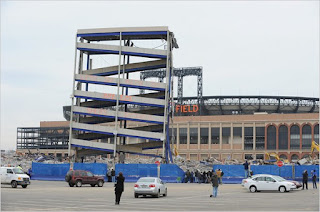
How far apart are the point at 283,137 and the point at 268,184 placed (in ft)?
262

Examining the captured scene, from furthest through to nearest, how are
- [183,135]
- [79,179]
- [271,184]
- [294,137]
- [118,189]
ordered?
[183,135] < [294,137] < [79,179] < [271,184] < [118,189]

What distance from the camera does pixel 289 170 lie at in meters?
57.0

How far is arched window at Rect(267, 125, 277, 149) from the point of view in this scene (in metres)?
118

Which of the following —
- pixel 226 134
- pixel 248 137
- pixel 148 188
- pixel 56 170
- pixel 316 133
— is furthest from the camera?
pixel 226 134

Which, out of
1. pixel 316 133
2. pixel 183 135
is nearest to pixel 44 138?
pixel 183 135

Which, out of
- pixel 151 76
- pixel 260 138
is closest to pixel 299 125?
pixel 260 138

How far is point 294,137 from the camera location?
11694cm

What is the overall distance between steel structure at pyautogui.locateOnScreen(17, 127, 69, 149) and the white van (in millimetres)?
105475

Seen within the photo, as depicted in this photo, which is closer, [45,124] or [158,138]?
[158,138]

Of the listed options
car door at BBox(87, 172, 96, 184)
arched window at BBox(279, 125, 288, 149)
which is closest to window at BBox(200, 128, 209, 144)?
arched window at BBox(279, 125, 288, 149)

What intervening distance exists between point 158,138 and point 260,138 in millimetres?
50770

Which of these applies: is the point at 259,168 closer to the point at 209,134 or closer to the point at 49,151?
the point at 209,134

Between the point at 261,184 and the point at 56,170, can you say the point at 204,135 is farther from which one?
the point at 261,184

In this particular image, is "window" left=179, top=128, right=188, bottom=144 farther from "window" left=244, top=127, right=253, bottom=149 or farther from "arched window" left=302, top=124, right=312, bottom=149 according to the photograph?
"arched window" left=302, top=124, right=312, bottom=149
